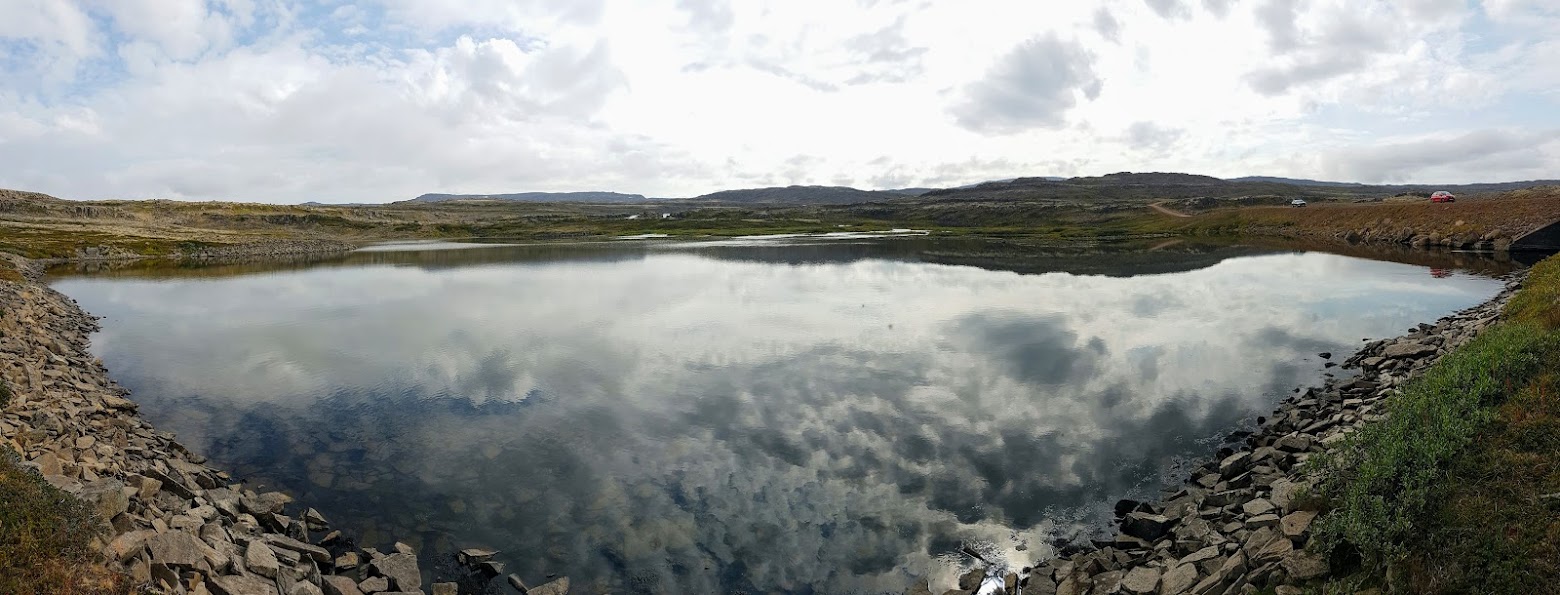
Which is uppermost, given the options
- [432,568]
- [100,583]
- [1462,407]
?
[1462,407]

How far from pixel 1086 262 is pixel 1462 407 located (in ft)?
174

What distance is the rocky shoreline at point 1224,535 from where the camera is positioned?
9156 mm

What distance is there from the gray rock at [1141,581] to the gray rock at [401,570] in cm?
1028

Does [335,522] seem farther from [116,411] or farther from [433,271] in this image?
[433,271]

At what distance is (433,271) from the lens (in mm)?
63094

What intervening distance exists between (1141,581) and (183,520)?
13.8 metres

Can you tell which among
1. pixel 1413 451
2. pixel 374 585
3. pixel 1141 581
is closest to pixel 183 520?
pixel 374 585

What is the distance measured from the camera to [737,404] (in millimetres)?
20344

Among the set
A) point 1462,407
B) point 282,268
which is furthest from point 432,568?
point 282,268

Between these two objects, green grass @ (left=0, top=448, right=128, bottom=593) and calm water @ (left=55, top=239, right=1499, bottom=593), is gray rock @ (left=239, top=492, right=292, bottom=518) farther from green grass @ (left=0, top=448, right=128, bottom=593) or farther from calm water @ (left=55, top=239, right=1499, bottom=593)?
green grass @ (left=0, top=448, right=128, bottom=593)

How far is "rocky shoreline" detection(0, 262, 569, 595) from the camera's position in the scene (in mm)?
9148

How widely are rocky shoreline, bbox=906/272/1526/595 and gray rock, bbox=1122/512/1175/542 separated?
16mm

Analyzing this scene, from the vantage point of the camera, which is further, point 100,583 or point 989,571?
point 989,571

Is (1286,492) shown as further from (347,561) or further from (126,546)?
(126,546)
